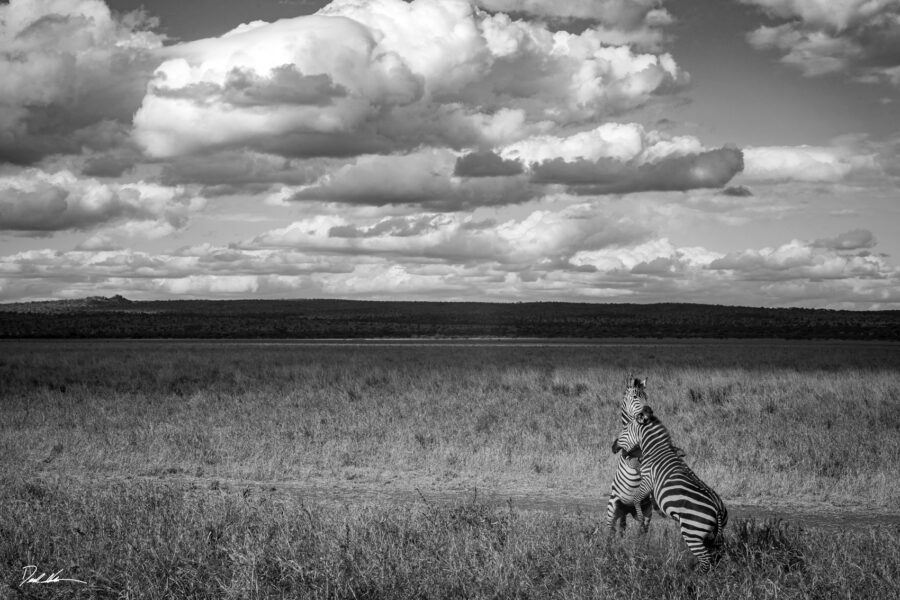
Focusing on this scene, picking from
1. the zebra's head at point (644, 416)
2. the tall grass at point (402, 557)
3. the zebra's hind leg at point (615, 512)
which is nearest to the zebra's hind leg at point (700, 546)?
the tall grass at point (402, 557)

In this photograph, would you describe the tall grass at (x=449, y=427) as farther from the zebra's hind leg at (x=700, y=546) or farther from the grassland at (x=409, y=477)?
the zebra's hind leg at (x=700, y=546)

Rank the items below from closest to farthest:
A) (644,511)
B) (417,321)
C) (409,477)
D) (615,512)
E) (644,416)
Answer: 1. (644,416)
2. (644,511)
3. (615,512)
4. (409,477)
5. (417,321)

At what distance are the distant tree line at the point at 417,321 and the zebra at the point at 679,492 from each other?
72.7 meters

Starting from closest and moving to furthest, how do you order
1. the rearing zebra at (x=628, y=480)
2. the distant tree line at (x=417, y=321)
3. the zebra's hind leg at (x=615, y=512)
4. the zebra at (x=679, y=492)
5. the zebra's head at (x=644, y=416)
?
the zebra at (x=679, y=492)
the zebra's head at (x=644, y=416)
the rearing zebra at (x=628, y=480)
the zebra's hind leg at (x=615, y=512)
the distant tree line at (x=417, y=321)

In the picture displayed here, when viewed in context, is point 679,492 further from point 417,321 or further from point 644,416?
point 417,321

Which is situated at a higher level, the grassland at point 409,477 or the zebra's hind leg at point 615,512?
the zebra's hind leg at point 615,512

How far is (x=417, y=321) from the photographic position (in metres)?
122

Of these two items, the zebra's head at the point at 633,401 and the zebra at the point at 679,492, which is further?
the zebra's head at the point at 633,401

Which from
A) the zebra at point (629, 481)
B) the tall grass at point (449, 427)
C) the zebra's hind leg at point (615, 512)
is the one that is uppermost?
the zebra at point (629, 481)

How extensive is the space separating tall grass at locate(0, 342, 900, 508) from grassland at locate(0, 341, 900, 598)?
0.24 ft

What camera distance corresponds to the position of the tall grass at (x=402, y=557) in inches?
279

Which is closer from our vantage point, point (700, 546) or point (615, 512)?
point (700, 546)

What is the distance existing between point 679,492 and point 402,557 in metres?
2.78

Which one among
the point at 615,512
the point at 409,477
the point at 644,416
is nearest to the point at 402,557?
the point at 615,512
